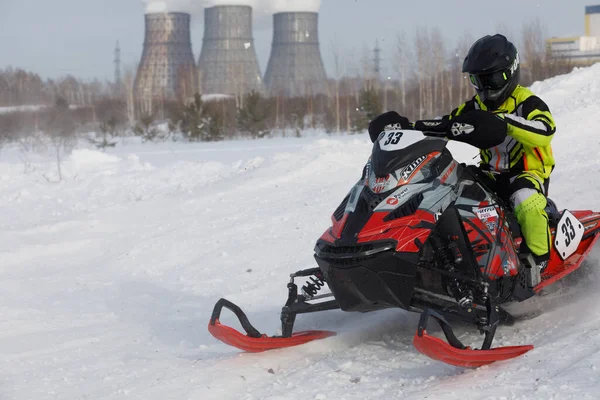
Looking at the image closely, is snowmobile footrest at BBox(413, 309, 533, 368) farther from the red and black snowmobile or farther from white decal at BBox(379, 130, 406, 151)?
white decal at BBox(379, 130, 406, 151)

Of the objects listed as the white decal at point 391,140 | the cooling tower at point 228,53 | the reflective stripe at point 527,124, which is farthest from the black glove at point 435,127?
the cooling tower at point 228,53

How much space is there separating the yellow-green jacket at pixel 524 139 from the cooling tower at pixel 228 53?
42352 millimetres

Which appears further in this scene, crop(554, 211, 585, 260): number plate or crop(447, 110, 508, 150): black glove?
crop(554, 211, 585, 260): number plate

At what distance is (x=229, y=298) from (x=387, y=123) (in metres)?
2.48

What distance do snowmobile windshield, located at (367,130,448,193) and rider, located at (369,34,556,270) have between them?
19 centimetres

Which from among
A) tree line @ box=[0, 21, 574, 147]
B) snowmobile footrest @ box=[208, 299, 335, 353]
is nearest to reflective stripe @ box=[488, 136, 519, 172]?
snowmobile footrest @ box=[208, 299, 335, 353]

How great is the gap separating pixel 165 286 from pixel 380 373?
3.53 meters

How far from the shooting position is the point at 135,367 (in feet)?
16.4

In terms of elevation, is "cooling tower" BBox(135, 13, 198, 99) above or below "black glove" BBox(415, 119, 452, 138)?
above

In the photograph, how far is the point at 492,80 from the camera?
4883 millimetres

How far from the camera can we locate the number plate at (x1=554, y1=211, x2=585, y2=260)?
16.5ft

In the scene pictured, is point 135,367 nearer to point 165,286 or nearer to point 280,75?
point 165,286

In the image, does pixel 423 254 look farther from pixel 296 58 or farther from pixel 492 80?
pixel 296 58

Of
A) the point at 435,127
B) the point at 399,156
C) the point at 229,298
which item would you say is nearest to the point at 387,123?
the point at 435,127
